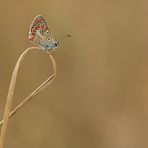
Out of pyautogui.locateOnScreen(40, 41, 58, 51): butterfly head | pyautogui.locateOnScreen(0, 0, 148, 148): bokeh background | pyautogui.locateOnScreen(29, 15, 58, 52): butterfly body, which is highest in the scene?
pyautogui.locateOnScreen(29, 15, 58, 52): butterfly body

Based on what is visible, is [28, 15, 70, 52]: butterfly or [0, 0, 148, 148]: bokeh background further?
[0, 0, 148, 148]: bokeh background

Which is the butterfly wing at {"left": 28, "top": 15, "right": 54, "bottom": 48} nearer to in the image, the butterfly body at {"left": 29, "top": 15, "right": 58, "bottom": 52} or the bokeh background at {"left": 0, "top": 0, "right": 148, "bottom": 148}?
the butterfly body at {"left": 29, "top": 15, "right": 58, "bottom": 52}

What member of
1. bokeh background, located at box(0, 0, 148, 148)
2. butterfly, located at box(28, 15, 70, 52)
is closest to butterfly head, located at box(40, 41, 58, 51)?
butterfly, located at box(28, 15, 70, 52)

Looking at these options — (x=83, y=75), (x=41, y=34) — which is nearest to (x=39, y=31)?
(x=41, y=34)

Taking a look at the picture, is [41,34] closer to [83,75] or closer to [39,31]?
[39,31]

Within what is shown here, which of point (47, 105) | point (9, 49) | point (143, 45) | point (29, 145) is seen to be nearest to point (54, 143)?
point (29, 145)

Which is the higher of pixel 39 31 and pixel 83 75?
pixel 39 31

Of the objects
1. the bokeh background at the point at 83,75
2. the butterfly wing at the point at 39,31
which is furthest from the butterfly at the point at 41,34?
the bokeh background at the point at 83,75

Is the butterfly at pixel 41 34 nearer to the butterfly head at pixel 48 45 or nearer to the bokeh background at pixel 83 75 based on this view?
the butterfly head at pixel 48 45
